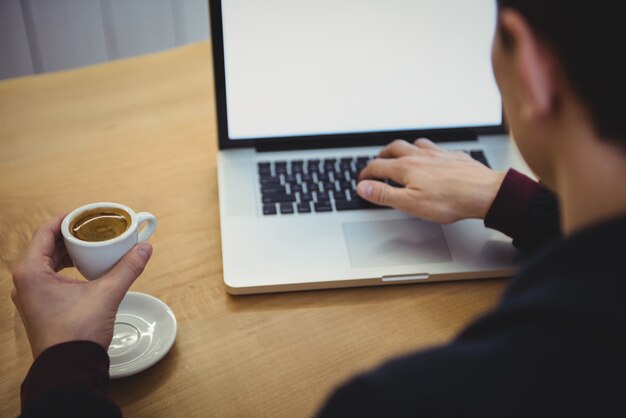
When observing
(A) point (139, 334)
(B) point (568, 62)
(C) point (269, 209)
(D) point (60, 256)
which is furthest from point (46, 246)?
(B) point (568, 62)

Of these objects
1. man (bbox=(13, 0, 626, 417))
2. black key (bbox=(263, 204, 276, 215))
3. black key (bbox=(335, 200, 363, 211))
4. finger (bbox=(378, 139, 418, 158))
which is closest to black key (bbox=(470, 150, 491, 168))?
finger (bbox=(378, 139, 418, 158))

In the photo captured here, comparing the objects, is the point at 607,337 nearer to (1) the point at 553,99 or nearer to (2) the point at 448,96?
(1) the point at 553,99

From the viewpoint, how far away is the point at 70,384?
1.87 feet

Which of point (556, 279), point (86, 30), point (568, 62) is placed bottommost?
point (86, 30)

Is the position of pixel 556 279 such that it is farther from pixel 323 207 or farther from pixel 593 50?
pixel 323 207

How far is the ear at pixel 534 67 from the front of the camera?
16.7 inches

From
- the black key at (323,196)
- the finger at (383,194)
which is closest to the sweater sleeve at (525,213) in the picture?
the finger at (383,194)

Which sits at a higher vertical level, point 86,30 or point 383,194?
point 383,194

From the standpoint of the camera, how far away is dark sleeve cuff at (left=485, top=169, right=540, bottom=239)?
0.84 m

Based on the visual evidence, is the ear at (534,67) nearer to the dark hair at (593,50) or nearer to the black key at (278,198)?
the dark hair at (593,50)

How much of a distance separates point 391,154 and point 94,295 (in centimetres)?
49

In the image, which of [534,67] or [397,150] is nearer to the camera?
[534,67]

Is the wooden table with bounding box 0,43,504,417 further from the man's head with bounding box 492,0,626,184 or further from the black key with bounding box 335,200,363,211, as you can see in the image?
the man's head with bounding box 492,0,626,184

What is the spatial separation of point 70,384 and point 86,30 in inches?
58.6
